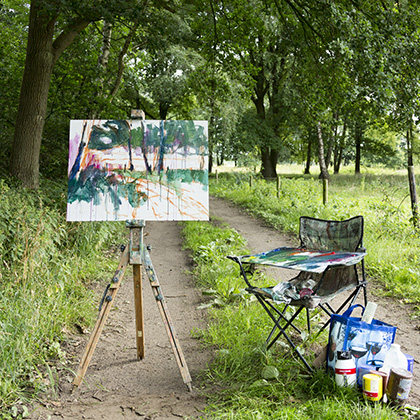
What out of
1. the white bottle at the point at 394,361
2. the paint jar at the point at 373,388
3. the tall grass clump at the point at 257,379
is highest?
the white bottle at the point at 394,361

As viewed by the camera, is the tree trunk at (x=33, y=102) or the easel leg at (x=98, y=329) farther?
the tree trunk at (x=33, y=102)

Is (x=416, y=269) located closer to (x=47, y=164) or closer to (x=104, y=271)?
(x=104, y=271)

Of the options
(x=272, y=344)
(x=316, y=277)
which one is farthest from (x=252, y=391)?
(x=316, y=277)

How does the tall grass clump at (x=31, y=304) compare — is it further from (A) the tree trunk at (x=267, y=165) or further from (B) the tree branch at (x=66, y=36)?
(A) the tree trunk at (x=267, y=165)

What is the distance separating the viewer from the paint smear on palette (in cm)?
337

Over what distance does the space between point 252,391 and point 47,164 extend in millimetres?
7213

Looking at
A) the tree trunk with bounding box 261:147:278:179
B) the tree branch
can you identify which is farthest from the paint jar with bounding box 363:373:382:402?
the tree trunk with bounding box 261:147:278:179

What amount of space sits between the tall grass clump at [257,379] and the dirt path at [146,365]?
0.53 feet

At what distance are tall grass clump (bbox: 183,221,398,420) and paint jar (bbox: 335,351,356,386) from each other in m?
0.05

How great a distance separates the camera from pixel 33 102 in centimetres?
615

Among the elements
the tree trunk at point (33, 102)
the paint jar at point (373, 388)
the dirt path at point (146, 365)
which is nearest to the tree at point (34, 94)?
the tree trunk at point (33, 102)

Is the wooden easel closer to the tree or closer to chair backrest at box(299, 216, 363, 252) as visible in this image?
chair backrest at box(299, 216, 363, 252)

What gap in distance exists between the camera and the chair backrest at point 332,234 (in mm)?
3502

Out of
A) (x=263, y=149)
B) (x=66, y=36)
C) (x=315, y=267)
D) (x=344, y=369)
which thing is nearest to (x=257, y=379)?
(x=344, y=369)
